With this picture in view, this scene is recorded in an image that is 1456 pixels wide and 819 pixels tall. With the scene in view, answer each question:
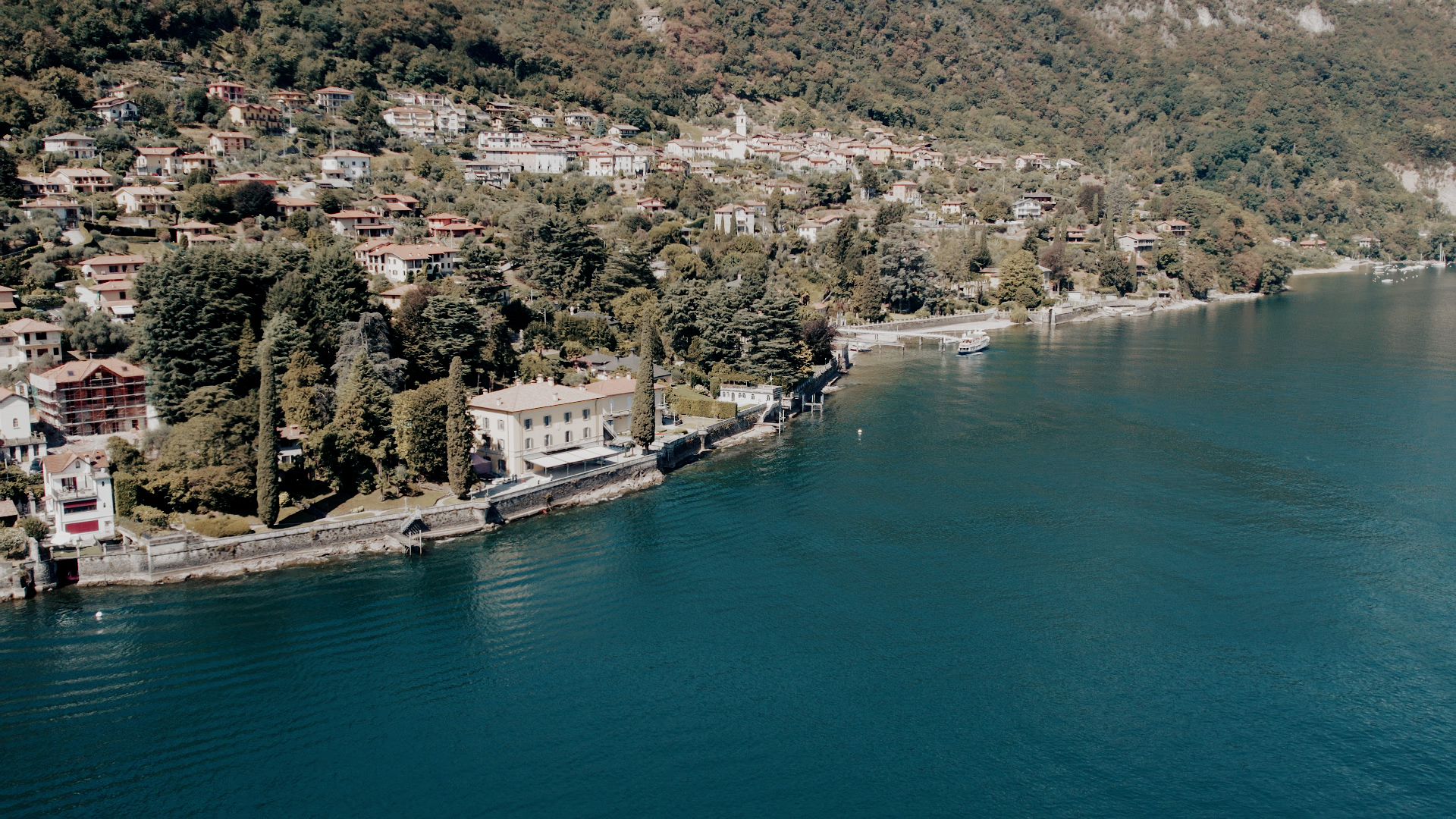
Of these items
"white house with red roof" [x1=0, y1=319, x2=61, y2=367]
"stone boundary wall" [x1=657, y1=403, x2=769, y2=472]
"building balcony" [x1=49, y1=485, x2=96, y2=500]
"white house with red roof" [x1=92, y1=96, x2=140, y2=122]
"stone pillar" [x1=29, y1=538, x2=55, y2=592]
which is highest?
"white house with red roof" [x1=92, y1=96, x2=140, y2=122]

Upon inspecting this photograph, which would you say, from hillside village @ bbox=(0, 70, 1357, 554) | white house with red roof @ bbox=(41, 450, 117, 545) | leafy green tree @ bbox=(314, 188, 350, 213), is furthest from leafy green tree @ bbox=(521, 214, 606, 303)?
white house with red roof @ bbox=(41, 450, 117, 545)

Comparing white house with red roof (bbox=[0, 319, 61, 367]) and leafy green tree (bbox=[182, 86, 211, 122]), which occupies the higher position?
leafy green tree (bbox=[182, 86, 211, 122])

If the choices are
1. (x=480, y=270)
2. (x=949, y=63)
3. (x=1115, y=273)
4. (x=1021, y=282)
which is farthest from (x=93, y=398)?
(x=949, y=63)

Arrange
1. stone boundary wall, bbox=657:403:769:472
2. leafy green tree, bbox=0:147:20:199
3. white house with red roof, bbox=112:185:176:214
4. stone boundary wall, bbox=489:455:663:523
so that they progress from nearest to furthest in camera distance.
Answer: stone boundary wall, bbox=489:455:663:523, stone boundary wall, bbox=657:403:769:472, leafy green tree, bbox=0:147:20:199, white house with red roof, bbox=112:185:176:214

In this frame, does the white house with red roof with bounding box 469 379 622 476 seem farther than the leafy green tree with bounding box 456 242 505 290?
No

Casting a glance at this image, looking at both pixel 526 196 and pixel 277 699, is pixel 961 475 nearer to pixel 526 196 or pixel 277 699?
pixel 277 699

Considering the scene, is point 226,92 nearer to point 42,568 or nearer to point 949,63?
point 42,568

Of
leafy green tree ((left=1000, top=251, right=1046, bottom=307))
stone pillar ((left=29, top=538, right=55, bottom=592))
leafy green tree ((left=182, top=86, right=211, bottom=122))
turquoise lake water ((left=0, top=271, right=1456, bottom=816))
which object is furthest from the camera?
leafy green tree ((left=1000, top=251, right=1046, bottom=307))

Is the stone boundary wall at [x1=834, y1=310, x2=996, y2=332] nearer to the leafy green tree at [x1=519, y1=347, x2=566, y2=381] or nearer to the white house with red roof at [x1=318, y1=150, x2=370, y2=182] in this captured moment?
the leafy green tree at [x1=519, y1=347, x2=566, y2=381]
